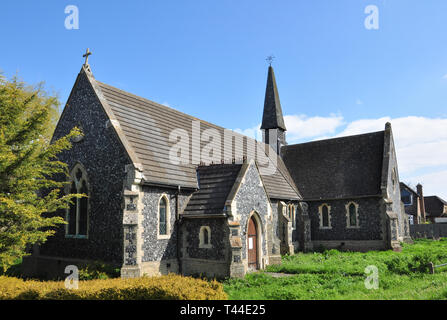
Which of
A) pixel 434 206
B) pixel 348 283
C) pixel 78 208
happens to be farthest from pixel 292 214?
pixel 434 206

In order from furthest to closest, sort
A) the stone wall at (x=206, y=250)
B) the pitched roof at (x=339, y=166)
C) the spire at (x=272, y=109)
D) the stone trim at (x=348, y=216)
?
1. the spire at (x=272, y=109)
2. the pitched roof at (x=339, y=166)
3. the stone trim at (x=348, y=216)
4. the stone wall at (x=206, y=250)

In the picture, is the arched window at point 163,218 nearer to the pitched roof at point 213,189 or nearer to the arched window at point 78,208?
the pitched roof at point 213,189

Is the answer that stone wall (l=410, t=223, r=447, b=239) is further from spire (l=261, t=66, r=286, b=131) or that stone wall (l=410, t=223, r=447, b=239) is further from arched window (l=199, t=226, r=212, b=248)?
arched window (l=199, t=226, r=212, b=248)

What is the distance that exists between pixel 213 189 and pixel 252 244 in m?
3.27

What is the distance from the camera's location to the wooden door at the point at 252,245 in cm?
1669

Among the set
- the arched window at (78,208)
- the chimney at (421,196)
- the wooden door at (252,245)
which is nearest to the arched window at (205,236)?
the wooden door at (252,245)

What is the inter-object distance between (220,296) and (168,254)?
713cm

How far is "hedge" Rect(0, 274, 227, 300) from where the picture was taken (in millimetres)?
8883

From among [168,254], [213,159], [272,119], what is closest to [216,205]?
[168,254]

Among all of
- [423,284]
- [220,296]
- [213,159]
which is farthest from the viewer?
[213,159]

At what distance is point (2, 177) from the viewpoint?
13125 mm

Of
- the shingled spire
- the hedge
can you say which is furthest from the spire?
the hedge

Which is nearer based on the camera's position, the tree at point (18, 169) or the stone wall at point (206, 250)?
the tree at point (18, 169)
